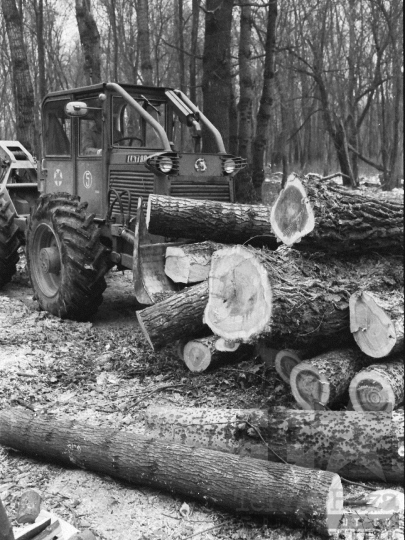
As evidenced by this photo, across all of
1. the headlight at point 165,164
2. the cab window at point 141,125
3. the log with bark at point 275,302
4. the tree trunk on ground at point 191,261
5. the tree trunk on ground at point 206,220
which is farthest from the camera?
the cab window at point 141,125

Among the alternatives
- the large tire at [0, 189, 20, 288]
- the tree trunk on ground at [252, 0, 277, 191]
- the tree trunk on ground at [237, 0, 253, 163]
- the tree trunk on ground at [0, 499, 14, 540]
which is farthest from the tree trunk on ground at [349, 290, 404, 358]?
the tree trunk on ground at [252, 0, 277, 191]

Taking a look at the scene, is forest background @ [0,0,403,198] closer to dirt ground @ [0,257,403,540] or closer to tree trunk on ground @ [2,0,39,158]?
tree trunk on ground @ [2,0,39,158]

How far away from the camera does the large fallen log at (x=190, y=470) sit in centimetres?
335

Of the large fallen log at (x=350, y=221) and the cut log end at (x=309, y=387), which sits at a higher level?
the large fallen log at (x=350, y=221)

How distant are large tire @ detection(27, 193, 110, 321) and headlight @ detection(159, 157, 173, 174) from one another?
94cm

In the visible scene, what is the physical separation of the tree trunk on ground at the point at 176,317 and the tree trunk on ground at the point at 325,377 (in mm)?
1169

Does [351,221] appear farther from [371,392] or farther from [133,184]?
[133,184]

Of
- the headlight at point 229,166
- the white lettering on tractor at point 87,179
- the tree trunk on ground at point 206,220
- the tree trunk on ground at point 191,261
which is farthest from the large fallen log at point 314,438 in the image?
the white lettering on tractor at point 87,179

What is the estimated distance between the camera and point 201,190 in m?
7.10

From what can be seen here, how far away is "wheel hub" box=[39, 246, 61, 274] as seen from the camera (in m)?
7.43

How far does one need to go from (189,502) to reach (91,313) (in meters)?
3.75

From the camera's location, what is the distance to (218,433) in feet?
13.4

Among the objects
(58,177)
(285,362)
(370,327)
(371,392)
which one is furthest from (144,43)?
(371,392)

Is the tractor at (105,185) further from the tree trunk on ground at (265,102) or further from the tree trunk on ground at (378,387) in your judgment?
the tree trunk on ground at (265,102)
